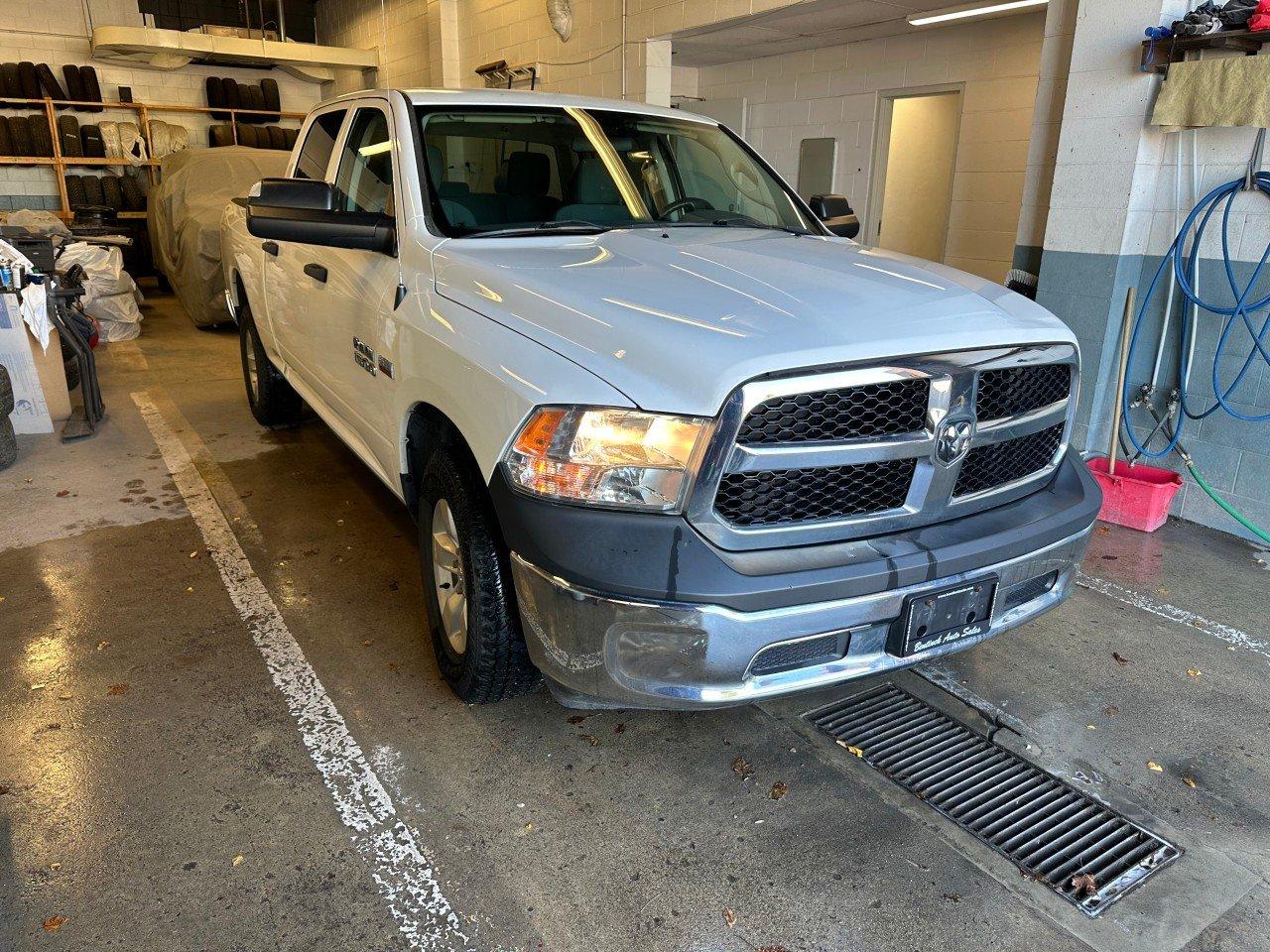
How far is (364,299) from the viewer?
3064 mm

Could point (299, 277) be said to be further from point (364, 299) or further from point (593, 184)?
point (593, 184)

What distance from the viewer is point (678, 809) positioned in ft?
7.56

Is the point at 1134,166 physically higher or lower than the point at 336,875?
higher

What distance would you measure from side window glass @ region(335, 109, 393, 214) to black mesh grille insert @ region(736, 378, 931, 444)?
69.7 inches

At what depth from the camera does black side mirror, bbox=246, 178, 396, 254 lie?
9.12 ft

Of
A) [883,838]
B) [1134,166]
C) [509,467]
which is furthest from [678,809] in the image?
[1134,166]

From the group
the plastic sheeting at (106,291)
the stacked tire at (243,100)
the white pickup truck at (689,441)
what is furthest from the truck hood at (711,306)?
the stacked tire at (243,100)

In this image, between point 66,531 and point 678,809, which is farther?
point 66,531

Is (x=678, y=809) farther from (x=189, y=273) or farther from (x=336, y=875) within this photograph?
(x=189, y=273)

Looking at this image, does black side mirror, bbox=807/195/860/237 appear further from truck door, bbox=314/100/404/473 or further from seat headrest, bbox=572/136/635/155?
truck door, bbox=314/100/404/473

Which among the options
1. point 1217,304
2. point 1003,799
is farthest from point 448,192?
point 1217,304

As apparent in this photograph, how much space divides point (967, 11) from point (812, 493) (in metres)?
6.09

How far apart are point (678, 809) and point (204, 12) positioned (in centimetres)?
1873

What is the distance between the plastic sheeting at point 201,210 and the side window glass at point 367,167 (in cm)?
562
